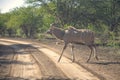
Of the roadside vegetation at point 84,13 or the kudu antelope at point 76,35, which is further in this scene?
the roadside vegetation at point 84,13

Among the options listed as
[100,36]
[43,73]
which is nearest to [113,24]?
[100,36]

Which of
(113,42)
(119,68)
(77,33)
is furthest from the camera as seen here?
(113,42)

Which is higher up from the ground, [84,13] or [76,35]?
[84,13]

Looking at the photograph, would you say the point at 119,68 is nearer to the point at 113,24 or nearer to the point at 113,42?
the point at 113,42

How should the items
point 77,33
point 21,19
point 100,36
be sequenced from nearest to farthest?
1. point 77,33
2. point 100,36
3. point 21,19

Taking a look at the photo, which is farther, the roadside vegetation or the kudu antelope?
the roadside vegetation

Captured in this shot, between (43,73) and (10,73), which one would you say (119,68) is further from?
(10,73)

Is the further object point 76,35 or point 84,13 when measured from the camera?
point 84,13

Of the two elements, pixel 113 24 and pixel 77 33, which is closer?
pixel 77 33

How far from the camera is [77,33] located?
20109 mm

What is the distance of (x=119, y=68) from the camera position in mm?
16812

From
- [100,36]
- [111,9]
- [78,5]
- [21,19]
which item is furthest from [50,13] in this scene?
[21,19]

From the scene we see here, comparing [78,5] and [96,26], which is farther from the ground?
[78,5]

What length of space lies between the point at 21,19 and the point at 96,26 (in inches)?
1172
